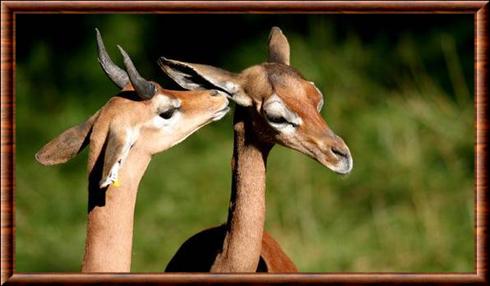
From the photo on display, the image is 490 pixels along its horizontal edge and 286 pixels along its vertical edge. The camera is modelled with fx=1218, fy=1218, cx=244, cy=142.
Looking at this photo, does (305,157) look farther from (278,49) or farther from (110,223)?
(110,223)

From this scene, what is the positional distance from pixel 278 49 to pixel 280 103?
0.58m

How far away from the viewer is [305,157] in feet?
32.6

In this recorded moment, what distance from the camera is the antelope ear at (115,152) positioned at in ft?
14.6

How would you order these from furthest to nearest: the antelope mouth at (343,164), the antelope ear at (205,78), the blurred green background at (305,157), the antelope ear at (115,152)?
1. the blurred green background at (305,157)
2. the antelope ear at (205,78)
3. the antelope mouth at (343,164)
4. the antelope ear at (115,152)

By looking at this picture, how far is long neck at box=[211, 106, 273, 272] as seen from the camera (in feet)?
15.7

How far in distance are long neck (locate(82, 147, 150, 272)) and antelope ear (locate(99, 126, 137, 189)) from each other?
75mm

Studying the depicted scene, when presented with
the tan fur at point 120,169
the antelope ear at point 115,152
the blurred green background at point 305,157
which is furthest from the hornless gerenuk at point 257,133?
the blurred green background at point 305,157

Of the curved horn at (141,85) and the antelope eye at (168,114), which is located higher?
the curved horn at (141,85)
